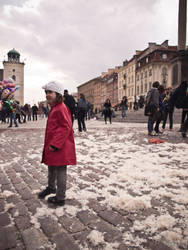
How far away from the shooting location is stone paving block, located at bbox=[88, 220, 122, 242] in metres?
1.81

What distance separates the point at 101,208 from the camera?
2357mm

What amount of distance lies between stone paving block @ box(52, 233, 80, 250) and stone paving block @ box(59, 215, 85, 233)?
100 mm

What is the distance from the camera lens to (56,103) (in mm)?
2547

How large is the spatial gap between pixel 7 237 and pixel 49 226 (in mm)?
381

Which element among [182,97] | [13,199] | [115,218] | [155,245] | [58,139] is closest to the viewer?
[155,245]

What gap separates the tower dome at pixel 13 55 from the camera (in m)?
71.0

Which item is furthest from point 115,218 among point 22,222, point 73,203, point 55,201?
point 22,222

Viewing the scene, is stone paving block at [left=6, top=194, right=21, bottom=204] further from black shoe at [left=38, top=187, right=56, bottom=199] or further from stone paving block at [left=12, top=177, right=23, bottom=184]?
stone paving block at [left=12, top=177, right=23, bottom=184]

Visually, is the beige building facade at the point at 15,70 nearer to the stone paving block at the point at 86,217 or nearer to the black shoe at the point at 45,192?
the black shoe at the point at 45,192

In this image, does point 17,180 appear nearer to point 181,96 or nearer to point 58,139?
point 58,139

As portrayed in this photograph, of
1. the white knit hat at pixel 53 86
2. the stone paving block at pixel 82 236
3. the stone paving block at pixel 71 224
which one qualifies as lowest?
the stone paving block at pixel 82 236

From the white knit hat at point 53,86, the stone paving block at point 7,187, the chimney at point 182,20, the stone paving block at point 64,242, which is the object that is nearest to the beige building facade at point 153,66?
the chimney at point 182,20

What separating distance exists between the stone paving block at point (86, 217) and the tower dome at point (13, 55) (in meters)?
78.0

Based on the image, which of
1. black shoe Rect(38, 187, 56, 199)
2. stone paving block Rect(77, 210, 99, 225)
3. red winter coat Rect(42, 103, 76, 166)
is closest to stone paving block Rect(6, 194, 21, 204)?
black shoe Rect(38, 187, 56, 199)
